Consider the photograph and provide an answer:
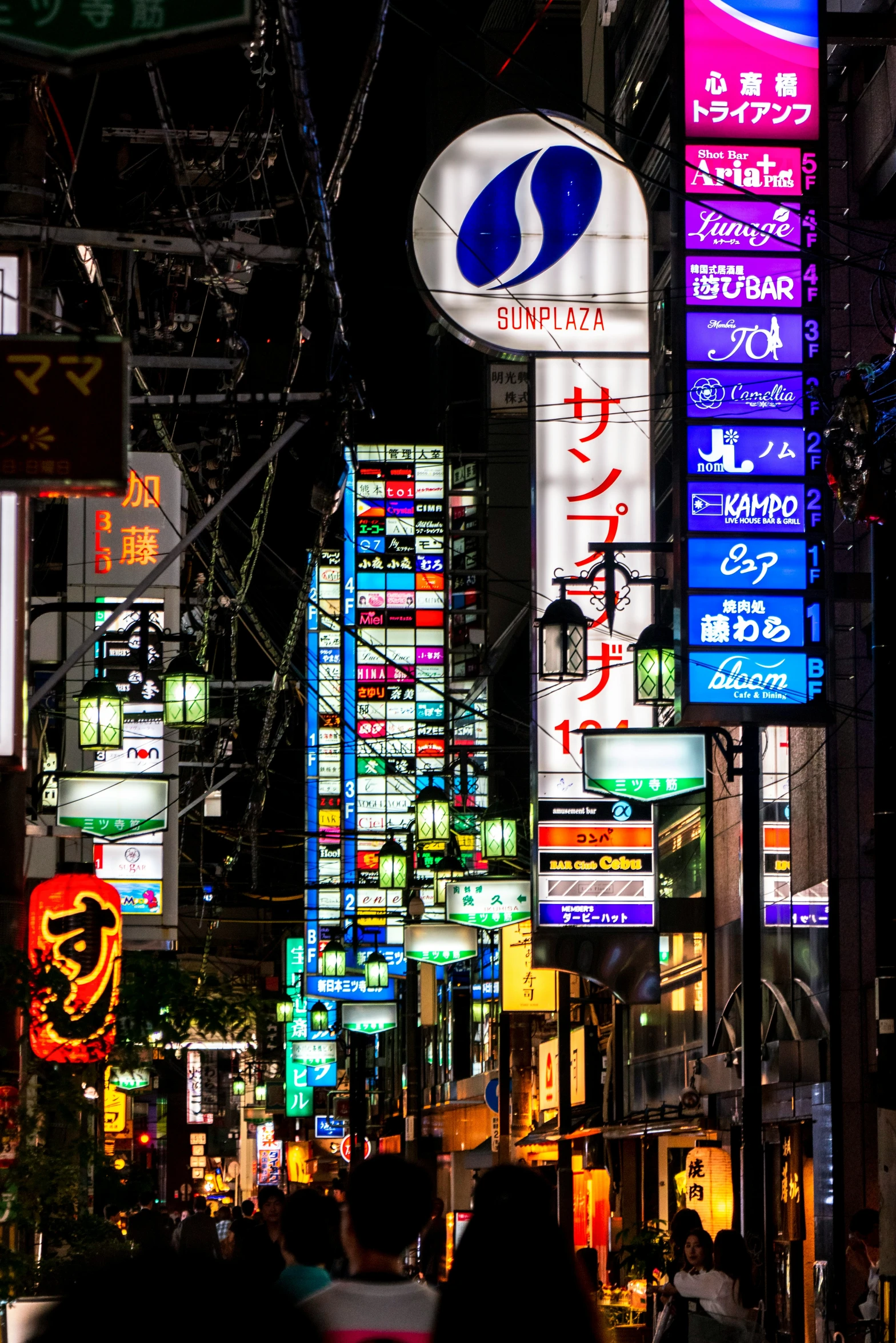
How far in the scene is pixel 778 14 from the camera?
1900cm

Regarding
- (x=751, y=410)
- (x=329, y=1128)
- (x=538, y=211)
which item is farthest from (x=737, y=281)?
(x=329, y=1128)

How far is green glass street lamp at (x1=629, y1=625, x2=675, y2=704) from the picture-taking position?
18.5 metres

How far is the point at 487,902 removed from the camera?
90.5 ft

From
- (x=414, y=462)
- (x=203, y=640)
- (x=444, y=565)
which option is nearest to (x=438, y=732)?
(x=444, y=565)

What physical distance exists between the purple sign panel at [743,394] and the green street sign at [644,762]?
155 inches

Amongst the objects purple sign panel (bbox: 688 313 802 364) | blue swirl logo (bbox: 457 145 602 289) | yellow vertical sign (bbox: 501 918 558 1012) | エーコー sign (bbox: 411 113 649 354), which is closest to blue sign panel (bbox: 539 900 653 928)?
エーコー sign (bbox: 411 113 649 354)

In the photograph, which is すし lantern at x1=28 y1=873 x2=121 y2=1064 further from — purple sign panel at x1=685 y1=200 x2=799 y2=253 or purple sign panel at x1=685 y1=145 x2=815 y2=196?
purple sign panel at x1=685 y1=145 x2=815 y2=196

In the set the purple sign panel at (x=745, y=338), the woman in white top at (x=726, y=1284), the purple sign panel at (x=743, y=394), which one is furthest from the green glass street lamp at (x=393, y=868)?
the woman in white top at (x=726, y=1284)

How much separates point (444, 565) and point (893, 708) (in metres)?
42.4

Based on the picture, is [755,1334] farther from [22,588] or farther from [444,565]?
[444,565]

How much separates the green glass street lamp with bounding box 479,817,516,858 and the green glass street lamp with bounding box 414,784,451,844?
0.62 metres

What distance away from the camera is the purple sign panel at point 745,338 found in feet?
59.5

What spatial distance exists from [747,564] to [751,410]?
1562 mm

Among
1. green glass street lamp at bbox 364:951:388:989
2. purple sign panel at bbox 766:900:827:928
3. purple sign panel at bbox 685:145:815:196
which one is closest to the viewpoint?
purple sign panel at bbox 685:145:815:196
